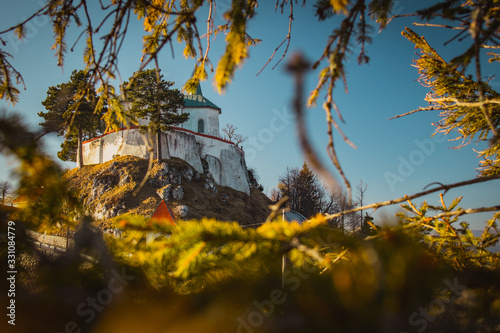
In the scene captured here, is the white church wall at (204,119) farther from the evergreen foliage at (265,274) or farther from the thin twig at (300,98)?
the thin twig at (300,98)

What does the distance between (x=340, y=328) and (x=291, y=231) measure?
17.4 inches

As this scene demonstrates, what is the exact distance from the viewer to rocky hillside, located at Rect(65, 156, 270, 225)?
29359 millimetres

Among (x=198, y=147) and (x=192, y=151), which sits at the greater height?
(x=198, y=147)

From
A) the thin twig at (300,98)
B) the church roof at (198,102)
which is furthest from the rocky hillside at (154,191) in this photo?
the thin twig at (300,98)

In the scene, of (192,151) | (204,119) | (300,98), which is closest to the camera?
(300,98)

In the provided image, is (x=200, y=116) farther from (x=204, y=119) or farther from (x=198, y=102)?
(x=198, y=102)

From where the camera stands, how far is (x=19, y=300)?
51.4 inches

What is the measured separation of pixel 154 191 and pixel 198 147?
383 inches

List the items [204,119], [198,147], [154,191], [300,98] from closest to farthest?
[300,98]
[154,191]
[198,147]
[204,119]

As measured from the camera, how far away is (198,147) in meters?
38.4

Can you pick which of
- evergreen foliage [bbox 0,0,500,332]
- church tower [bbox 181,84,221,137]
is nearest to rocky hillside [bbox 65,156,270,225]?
church tower [bbox 181,84,221,137]

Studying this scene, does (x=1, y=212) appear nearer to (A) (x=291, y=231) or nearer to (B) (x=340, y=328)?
(A) (x=291, y=231)

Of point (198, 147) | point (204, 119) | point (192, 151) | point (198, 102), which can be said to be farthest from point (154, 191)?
point (198, 102)

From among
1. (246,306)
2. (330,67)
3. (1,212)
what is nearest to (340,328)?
(246,306)
